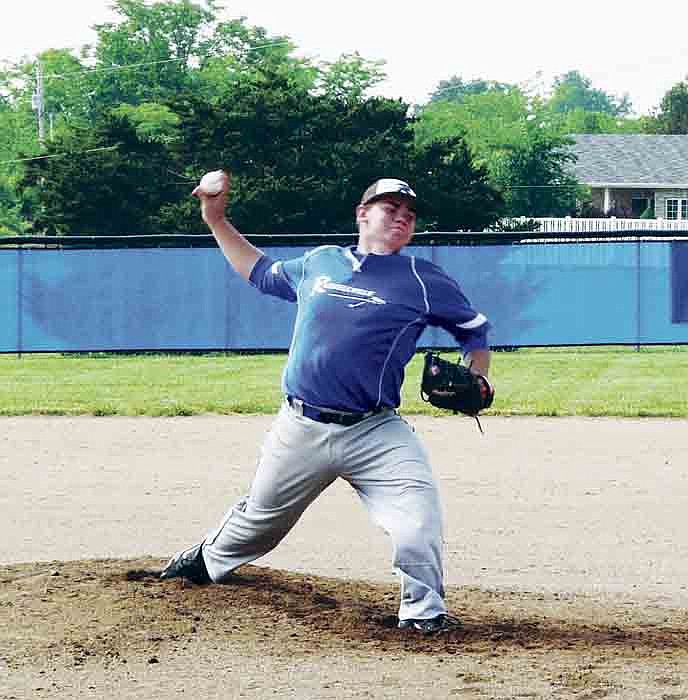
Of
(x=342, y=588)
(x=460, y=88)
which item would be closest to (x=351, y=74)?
(x=342, y=588)

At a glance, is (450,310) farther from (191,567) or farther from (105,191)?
(105,191)

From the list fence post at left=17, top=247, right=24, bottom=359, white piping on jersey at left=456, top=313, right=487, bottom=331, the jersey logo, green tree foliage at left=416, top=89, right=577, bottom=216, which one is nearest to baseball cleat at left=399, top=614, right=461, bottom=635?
white piping on jersey at left=456, top=313, right=487, bottom=331

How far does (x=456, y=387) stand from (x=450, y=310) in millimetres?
340

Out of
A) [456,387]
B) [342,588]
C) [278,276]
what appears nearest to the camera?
[456,387]

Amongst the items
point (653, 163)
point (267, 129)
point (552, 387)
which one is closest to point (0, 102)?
point (653, 163)

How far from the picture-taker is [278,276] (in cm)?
586

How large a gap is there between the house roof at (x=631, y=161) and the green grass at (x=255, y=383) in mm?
40931

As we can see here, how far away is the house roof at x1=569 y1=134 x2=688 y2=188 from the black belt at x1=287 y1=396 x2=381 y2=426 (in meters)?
55.6

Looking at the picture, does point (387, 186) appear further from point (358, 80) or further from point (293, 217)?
point (358, 80)

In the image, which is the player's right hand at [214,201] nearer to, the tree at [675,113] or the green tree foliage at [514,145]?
the green tree foliage at [514,145]

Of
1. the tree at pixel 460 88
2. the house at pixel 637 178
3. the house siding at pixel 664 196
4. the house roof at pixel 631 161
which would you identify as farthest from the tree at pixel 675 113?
the tree at pixel 460 88

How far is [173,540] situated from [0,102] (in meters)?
75.9

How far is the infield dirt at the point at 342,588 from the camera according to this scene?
5047 millimetres

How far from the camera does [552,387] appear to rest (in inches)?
638
